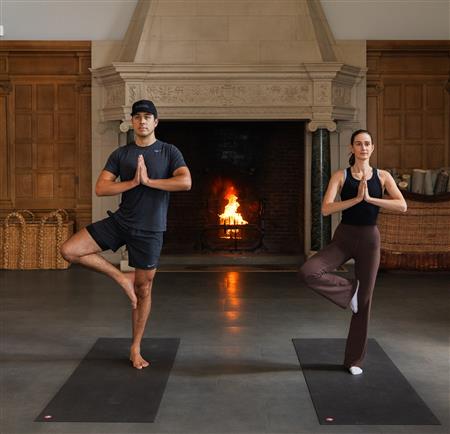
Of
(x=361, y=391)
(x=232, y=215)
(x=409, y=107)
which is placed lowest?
(x=361, y=391)

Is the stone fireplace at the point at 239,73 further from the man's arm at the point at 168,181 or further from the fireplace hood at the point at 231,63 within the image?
the man's arm at the point at 168,181

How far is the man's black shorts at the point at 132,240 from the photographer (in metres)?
4.23

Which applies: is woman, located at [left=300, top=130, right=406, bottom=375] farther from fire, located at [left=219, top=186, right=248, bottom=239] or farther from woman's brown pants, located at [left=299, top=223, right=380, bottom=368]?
fire, located at [left=219, top=186, right=248, bottom=239]

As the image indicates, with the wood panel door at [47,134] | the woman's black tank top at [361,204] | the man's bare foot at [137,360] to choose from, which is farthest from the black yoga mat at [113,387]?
the wood panel door at [47,134]

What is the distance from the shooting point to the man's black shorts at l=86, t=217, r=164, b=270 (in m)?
4.23

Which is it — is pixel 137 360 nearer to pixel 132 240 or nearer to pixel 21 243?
pixel 132 240

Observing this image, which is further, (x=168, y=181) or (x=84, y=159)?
(x=84, y=159)

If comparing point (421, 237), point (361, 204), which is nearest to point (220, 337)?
point (361, 204)

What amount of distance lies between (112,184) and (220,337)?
1.54 m

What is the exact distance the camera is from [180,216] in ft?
32.9

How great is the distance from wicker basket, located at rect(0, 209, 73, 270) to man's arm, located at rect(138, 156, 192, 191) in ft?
16.2

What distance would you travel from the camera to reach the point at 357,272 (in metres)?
4.23

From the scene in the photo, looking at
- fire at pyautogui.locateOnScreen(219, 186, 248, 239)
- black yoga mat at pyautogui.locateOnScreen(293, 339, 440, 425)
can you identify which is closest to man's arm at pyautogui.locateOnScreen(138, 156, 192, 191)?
black yoga mat at pyautogui.locateOnScreen(293, 339, 440, 425)

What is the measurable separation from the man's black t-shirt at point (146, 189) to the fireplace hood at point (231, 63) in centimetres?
439
